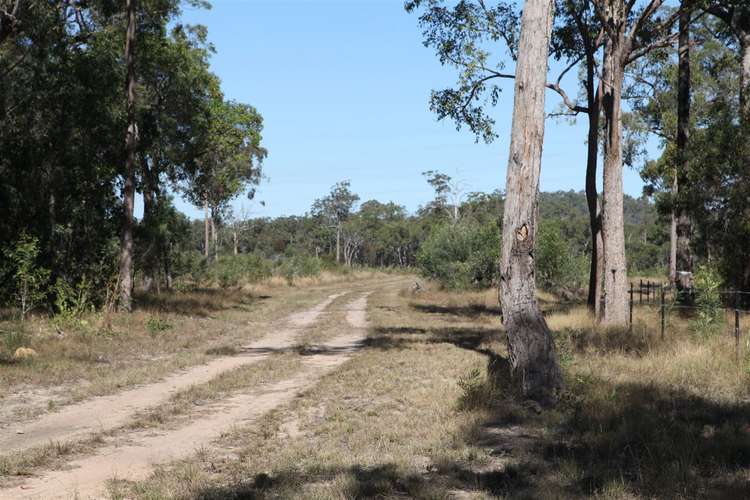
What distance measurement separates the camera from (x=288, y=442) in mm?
7418

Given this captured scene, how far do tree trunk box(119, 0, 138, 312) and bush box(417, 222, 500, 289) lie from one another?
19.1 metres

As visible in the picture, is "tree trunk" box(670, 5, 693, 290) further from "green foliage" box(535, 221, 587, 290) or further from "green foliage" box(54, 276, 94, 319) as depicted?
"green foliage" box(54, 276, 94, 319)

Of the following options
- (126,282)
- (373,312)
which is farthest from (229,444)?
(373,312)

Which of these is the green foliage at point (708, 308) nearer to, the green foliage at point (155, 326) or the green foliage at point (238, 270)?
the green foliage at point (155, 326)

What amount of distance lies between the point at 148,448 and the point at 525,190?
19.5ft

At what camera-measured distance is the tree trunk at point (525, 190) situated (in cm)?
938

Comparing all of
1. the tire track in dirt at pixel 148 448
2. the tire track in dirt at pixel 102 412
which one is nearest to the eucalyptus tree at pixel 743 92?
the tire track in dirt at pixel 148 448

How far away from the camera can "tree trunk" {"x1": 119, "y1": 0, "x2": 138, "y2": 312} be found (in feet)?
A: 65.5

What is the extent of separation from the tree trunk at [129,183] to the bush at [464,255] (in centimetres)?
1906

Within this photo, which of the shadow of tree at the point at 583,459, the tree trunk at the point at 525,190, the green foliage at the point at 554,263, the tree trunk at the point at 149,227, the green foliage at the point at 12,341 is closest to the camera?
the shadow of tree at the point at 583,459

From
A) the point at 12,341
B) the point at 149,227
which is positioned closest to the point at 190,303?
the point at 149,227

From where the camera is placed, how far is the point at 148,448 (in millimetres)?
7098

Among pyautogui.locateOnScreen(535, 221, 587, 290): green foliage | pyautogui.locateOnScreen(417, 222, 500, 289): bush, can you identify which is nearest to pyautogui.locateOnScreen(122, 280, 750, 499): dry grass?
pyautogui.locateOnScreen(535, 221, 587, 290): green foliage

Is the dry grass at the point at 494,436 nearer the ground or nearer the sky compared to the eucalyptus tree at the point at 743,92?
nearer the ground
